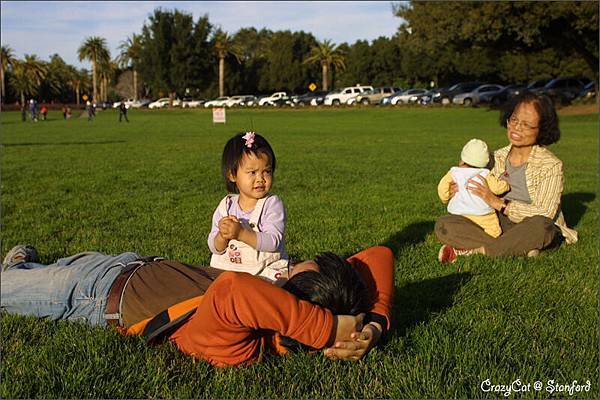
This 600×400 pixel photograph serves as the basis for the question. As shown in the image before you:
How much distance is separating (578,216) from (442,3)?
29674 mm

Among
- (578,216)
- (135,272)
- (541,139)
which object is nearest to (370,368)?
(135,272)

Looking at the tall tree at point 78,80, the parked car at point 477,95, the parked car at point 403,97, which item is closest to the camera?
the parked car at point 477,95

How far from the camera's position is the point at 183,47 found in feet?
265

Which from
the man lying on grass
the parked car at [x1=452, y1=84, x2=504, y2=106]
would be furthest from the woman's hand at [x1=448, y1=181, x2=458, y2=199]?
the parked car at [x1=452, y1=84, x2=504, y2=106]

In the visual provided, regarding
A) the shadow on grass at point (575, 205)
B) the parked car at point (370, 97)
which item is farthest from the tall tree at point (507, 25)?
the shadow on grass at point (575, 205)

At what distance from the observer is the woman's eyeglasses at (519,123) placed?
18.1 feet

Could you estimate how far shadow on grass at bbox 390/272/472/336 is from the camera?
377 centimetres

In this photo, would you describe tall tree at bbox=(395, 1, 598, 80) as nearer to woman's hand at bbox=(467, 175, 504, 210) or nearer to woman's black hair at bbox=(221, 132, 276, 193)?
woman's hand at bbox=(467, 175, 504, 210)

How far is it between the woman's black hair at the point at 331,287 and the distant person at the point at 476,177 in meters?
2.76

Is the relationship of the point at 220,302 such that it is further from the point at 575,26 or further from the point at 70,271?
the point at 575,26

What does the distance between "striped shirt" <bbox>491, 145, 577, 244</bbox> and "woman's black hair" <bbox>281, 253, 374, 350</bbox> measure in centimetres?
311

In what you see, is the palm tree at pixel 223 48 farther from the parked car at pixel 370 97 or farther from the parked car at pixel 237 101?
the parked car at pixel 370 97

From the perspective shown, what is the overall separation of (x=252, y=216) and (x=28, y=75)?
10029cm

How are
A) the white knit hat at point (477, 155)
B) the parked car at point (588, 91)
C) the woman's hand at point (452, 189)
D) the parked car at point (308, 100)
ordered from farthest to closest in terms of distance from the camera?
the parked car at point (308, 100), the parked car at point (588, 91), the woman's hand at point (452, 189), the white knit hat at point (477, 155)
